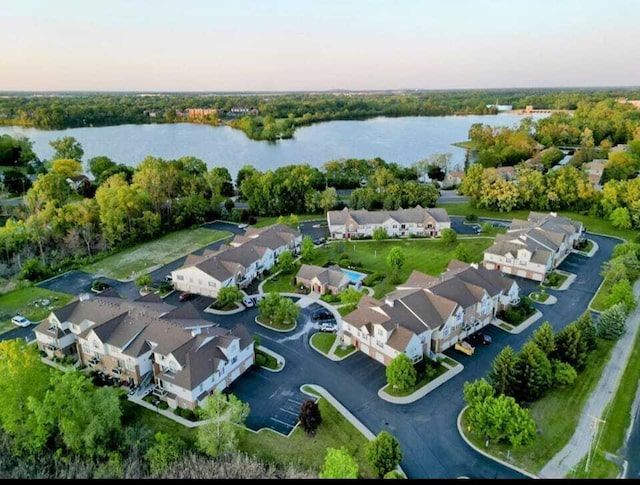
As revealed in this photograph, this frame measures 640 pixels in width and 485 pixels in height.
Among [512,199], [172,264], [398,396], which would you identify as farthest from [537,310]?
[172,264]

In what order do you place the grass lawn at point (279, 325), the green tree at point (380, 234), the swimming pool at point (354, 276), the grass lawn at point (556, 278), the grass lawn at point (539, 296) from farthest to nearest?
the green tree at point (380, 234) → the swimming pool at point (354, 276) → the grass lawn at point (556, 278) → the grass lawn at point (539, 296) → the grass lawn at point (279, 325)

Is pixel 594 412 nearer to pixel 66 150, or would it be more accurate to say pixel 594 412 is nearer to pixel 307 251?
pixel 307 251

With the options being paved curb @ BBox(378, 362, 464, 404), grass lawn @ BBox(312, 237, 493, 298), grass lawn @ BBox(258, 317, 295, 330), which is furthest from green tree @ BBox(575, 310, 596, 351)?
grass lawn @ BBox(258, 317, 295, 330)

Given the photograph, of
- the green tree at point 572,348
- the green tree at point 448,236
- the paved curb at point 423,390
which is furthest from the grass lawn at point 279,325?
the green tree at point 448,236

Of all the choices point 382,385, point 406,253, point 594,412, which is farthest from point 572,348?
point 406,253

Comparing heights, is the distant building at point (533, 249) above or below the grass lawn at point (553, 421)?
above

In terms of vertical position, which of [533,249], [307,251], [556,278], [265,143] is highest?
[265,143]

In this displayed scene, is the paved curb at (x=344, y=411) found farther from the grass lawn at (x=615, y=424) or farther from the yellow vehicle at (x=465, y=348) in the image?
the yellow vehicle at (x=465, y=348)
